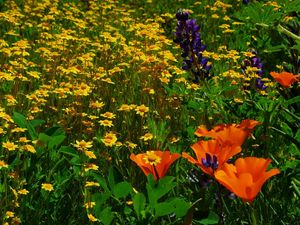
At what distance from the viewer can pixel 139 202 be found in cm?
185

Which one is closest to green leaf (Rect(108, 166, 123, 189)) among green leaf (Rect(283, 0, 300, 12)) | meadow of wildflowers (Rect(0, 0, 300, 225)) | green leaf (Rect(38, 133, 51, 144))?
meadow of wildflowers (Rect(0, 0, 300, 225))

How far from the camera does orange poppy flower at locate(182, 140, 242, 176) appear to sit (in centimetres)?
160

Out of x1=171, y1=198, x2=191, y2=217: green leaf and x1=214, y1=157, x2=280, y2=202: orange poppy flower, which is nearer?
x1=214, y1=157, x2=280, y2=202: orange poppy flower

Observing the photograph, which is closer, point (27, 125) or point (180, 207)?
point (180, 207)

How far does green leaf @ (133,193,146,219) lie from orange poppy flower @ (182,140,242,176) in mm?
233

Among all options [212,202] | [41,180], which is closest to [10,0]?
[41,180]

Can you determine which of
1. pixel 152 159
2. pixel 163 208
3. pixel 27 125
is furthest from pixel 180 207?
pixel 27 125

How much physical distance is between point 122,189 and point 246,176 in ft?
1.99

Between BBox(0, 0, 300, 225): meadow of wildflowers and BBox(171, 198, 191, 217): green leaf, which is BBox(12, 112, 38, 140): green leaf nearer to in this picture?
BBox(0, 0, 300, 225): meadow of wildflowers

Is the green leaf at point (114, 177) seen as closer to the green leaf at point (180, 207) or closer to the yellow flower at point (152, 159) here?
the yellow flower at point (152, 159)

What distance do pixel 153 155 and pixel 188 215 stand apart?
31cm

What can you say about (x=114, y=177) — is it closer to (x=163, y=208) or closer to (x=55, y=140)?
(x=163, y=208)

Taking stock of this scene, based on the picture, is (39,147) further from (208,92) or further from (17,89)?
(17,89)

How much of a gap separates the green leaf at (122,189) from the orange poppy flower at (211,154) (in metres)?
0.30
